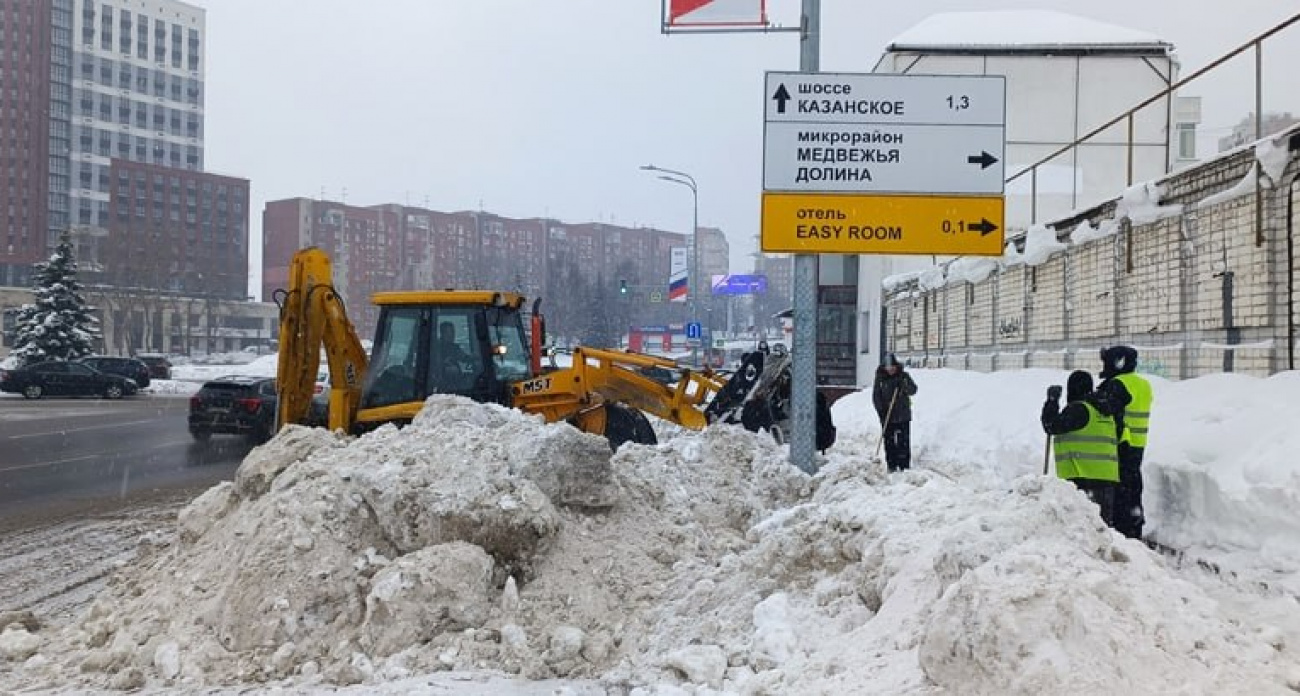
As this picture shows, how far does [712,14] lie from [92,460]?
44.3 ft

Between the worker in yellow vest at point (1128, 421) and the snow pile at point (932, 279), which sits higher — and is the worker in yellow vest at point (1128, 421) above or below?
below

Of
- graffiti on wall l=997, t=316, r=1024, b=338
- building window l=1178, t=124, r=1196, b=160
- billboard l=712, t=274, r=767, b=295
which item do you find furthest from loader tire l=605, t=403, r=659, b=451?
billboard l=712, t=274, r=767, b=295

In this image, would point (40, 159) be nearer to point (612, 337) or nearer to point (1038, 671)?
point (612, 337)

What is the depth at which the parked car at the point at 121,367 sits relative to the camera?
1524 inches

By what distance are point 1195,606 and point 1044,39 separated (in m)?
30.1

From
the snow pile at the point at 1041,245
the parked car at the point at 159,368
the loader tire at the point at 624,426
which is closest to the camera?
the loader tire at the point at 624,426

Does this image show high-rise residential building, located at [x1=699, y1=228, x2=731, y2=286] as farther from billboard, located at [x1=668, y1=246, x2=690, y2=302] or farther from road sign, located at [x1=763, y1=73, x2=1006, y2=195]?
road sign, located at [x1=763, y1=73, x2=1006, y2=195]

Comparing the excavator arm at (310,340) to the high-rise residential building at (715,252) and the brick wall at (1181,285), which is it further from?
the high-rise residential building at (715,252)

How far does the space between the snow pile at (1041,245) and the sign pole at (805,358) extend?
570 cm

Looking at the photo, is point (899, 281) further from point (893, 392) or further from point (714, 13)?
point (714, 13)

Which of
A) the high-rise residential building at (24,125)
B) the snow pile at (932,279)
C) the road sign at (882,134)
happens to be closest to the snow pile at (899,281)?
the snow pile at (932,279)

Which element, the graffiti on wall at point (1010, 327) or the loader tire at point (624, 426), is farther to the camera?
the graffiti on wall at point (1010, 327)

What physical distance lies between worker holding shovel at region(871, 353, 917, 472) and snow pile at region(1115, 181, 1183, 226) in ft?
10.5

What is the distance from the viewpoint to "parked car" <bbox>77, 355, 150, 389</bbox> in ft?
127
